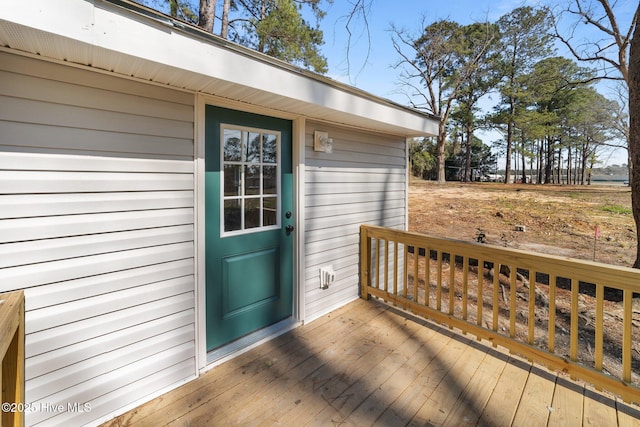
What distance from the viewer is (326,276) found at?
2.83 metres

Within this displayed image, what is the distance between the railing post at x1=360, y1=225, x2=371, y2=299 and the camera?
3.21 meters

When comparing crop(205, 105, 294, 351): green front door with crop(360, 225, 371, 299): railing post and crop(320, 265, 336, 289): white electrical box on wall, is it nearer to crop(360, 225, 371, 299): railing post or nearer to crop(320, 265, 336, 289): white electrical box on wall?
crop(320, 265, 336, 289): white electrical box on wall

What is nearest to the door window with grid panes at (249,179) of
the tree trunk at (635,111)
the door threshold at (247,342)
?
the door threshold at (247,342)

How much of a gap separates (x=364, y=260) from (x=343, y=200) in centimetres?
72

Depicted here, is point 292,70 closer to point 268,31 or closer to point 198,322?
point 198,322

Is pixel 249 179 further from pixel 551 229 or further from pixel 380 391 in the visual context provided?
pixel 551 229

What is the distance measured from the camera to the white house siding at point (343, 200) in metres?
2.73

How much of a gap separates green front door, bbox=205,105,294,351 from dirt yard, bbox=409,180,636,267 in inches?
216

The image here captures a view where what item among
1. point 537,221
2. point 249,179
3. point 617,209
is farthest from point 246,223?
point 617,209

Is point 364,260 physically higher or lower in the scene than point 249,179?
lower

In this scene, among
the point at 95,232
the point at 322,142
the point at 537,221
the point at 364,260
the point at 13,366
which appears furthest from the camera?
the point at 537,221

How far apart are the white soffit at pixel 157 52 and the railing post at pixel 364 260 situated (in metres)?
1.38

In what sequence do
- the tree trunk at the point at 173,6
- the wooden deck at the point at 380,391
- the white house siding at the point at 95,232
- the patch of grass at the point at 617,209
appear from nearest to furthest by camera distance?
the white house siding at the point at 95,232, the wooden deck at the point at 380,391, the tree trunk at the point at 173,6, the patch of grass at the point at 617,209

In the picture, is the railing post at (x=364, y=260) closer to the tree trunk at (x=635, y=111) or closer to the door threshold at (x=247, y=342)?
the door threshold at (x=247, y=342)
